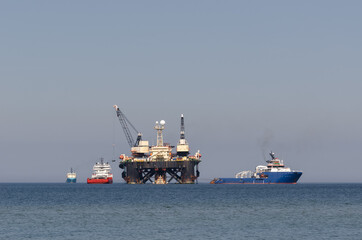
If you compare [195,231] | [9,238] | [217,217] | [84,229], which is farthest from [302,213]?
[9,238]

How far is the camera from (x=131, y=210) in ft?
369

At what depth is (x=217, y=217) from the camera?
320 ft

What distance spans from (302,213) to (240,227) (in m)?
27.4

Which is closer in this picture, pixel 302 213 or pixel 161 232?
pixel 161 232

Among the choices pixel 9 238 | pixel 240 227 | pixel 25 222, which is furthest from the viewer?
pixel 25 222

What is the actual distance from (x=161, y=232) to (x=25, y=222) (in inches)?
988

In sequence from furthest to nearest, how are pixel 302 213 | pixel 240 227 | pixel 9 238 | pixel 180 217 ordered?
pixel 302 213, pixel 180 217, pixel 240 227, pixel 9 238

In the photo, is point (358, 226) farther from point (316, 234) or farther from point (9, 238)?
point (9, 238)

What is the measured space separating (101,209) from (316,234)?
5141 cm

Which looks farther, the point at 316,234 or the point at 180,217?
the point at 180,217

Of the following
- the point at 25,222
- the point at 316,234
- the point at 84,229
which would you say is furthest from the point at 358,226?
the point at 25,222

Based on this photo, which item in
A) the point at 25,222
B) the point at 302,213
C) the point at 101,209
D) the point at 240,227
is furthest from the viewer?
the point at 101,209

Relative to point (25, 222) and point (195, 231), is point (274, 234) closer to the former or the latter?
point (195, 231)

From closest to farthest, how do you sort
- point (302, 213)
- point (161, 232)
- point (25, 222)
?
point (161, 232) < point (25, 222) < point (302, 213)
